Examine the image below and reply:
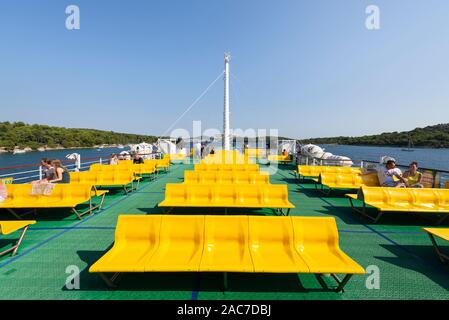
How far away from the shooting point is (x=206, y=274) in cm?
303

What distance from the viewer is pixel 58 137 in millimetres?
102938

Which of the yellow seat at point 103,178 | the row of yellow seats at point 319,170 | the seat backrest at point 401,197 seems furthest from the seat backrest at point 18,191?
the row of yellow seats at point 319,170

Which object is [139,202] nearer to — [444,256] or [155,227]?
[155,227]

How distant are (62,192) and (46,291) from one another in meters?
3.34

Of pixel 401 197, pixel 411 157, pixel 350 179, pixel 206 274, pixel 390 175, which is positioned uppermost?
pixel 390 175

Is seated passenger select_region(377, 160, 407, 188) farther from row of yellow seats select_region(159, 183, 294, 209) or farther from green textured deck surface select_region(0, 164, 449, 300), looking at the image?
row of yellow seats select_region(159, 183, 294, 209)

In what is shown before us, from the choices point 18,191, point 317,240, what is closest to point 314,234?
point 317,240

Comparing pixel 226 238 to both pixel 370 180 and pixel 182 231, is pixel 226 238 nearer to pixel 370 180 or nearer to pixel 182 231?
pixel 182 231

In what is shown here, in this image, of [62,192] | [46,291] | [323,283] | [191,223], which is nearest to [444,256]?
[323,283]

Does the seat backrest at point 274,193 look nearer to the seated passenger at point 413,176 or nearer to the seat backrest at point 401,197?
the seat backrest at point 401,197

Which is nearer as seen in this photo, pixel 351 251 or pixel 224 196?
pixel 351 251

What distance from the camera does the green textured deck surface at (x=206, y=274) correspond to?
2.64m
